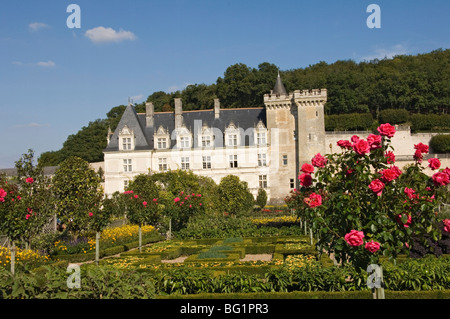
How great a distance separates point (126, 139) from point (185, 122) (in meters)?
6.05

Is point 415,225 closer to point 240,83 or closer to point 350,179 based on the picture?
point 350,179

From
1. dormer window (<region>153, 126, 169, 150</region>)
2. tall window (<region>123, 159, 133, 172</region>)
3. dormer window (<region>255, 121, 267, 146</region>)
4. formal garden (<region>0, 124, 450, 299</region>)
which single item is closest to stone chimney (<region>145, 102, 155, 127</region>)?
dormer window (<region>153, 126, 169, 150</region>)

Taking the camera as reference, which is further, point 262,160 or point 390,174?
point 262,160

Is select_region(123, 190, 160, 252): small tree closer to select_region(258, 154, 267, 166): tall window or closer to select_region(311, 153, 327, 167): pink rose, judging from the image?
select_region(311, 153, 327, 167): pink rose

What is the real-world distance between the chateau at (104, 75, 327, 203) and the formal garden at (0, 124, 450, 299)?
66.0 feet

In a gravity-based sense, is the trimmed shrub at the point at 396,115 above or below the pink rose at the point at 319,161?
above

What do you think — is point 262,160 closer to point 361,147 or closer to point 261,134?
point 261,134

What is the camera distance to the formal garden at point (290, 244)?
261 inches

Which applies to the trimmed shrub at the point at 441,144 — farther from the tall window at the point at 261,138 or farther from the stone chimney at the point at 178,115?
the stone chimney at the point at 178,115

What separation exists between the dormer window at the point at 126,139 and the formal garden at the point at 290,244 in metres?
20.5

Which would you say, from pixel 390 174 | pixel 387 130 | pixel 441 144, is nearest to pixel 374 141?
pixel 387 130

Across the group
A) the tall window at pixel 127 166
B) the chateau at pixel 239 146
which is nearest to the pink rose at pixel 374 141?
the chateau at pixel 239 146

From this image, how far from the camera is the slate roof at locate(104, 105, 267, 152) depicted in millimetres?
42688

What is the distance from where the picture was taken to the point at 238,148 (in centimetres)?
4256
